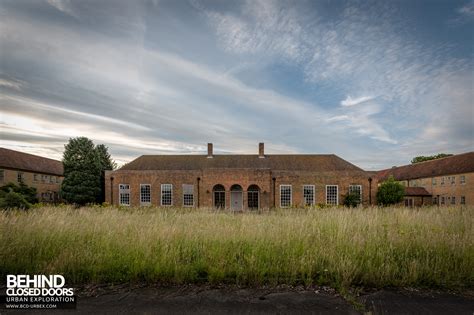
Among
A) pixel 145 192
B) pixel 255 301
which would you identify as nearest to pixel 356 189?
pixel 145 192

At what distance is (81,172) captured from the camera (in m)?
29.1

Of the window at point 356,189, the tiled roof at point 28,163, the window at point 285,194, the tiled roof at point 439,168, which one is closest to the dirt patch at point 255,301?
the window at point 285,194

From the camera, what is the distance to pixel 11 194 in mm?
12875

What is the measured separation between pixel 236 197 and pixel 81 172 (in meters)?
18.5

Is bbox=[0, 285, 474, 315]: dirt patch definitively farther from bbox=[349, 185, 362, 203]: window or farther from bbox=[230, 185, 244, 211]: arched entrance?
bbox=[349, 185, 362, 203]: window

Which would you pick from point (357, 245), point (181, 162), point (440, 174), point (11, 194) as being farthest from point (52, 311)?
point (440, 174)

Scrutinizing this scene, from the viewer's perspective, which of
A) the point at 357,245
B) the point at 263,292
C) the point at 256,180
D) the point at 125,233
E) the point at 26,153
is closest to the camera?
the point at 263,292

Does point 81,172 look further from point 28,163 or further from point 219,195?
point 219,195

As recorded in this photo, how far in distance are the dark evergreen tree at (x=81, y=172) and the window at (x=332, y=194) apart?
1015 inches

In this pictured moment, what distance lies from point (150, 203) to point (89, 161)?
426 inches

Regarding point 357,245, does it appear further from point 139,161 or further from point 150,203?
point 139,161

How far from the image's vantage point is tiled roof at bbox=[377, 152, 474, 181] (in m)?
32.1

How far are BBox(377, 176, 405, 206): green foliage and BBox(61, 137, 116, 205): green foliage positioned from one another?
30.8 meters

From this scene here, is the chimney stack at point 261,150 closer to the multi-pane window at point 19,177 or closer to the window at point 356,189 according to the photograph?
the window at point 356,189
